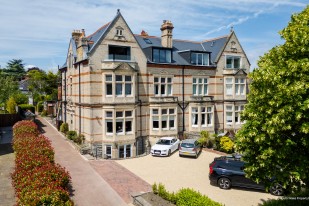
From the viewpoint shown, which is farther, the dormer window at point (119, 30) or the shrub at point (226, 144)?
A: the dormer window at point (119, 30)

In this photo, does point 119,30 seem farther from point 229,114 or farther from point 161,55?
point 229,114

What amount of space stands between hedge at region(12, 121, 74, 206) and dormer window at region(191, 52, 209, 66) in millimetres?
19673

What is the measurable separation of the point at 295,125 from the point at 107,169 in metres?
14.1

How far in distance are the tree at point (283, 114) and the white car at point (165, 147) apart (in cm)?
1350

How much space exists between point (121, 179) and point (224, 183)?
6.84 meters

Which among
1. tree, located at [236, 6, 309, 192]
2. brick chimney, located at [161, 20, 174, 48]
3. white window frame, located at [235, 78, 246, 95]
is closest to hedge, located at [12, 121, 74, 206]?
tree, located at [236, 6, 309, 192]

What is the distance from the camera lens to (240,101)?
1305 inches

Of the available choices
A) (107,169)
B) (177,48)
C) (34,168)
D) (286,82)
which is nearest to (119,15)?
(177,48)

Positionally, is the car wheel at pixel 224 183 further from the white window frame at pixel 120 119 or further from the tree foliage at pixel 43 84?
the tree foliage at pixel 43 84

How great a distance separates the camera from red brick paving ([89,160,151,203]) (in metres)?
16.1

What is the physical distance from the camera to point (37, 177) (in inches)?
482

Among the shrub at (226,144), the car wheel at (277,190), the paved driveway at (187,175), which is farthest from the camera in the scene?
the shrub at (226,144)

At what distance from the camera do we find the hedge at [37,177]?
10.3m

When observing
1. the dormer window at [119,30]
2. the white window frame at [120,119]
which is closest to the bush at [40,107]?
the white window frame at [120,119]
